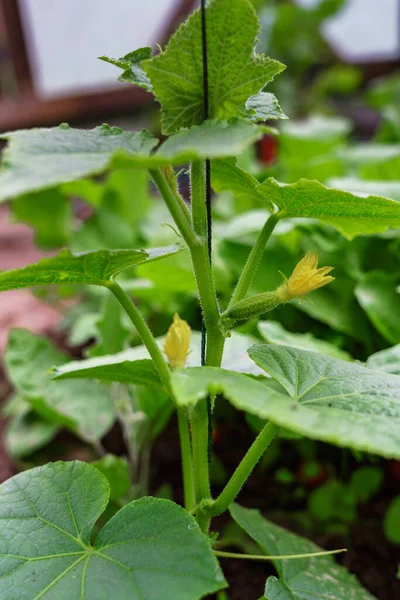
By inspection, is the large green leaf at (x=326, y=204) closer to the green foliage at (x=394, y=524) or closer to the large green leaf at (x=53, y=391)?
the green foliage at (x=394, y=524)

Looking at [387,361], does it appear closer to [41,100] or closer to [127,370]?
[127,370]

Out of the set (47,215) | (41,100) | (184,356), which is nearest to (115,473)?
(184,356)

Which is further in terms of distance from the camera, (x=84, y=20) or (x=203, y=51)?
(x=84, y=20)

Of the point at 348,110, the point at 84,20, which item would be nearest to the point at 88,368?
the point at 84,20

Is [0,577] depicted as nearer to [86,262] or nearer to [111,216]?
[86,262]

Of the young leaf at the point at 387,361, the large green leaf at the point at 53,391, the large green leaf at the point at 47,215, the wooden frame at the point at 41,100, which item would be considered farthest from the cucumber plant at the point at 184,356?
the wooden frame at the point at 41,100
